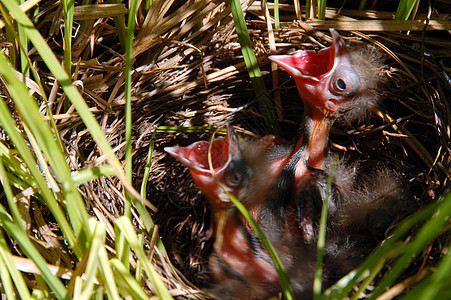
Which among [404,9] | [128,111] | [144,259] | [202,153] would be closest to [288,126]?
[202,153]

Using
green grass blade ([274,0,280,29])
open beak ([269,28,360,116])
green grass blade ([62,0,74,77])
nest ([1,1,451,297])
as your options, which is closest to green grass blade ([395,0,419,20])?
nest ([1,1,451,297])

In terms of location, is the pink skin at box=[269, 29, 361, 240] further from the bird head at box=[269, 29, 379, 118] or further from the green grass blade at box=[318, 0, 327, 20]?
the green grass blade at box=[318, 0, 327, 20]

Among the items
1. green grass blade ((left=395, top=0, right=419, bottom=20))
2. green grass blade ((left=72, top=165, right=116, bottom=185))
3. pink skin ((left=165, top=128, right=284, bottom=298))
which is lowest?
pink skin ((left=165, top=128, right=284, bottom=298))

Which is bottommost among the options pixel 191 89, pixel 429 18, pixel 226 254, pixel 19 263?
pixel 226 254

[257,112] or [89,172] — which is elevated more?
[89,172]

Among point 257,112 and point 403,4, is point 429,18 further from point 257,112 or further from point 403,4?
point 257,112

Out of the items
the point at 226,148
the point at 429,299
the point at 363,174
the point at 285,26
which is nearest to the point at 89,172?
the point at 226,148

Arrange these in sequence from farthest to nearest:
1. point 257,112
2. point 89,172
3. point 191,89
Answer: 1. point 257,112
2. point 191,89
3. point 89,172
